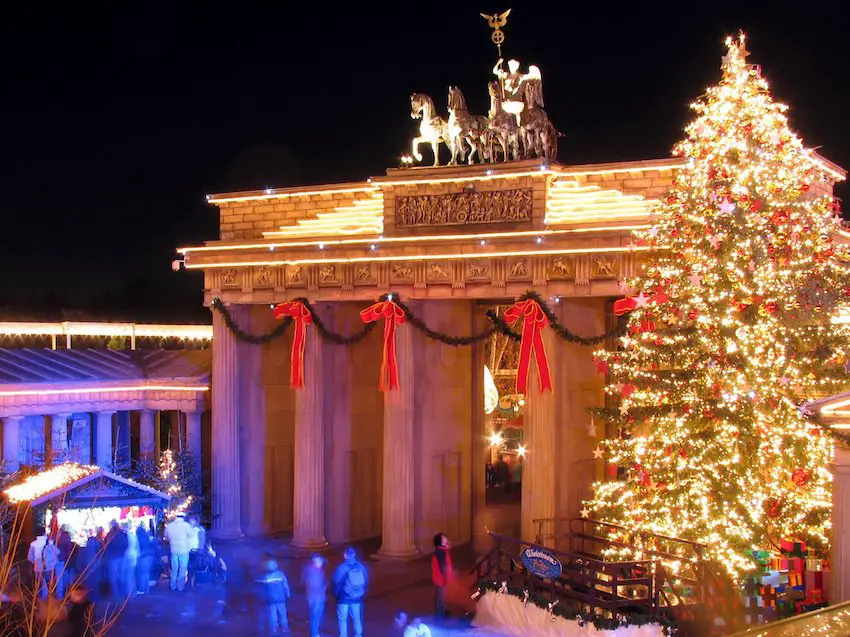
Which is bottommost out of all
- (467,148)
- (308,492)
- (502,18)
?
(308,492)

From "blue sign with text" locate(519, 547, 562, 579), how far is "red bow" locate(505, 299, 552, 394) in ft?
14.4

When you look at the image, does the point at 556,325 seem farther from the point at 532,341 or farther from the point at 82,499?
the point at 82,499

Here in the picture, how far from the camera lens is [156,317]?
4931 cm

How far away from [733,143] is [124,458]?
1862 centimetres

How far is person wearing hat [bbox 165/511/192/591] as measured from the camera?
60.5ft

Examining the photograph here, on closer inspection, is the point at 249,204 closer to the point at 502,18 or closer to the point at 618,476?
the point at 502,18

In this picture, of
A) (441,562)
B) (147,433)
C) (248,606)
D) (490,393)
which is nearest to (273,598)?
(248,606)

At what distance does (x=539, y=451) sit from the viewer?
19.5 metres

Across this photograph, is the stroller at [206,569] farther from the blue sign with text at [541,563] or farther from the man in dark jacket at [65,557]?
the blue sign with text at [541,563]

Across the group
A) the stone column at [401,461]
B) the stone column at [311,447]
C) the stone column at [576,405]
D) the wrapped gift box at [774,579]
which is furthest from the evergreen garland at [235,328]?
the wrapped gift box at [774,579]

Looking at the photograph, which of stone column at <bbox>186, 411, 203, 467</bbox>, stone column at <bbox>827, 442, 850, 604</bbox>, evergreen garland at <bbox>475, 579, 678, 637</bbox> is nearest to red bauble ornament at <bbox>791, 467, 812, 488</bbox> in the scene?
stone column at <bbox>827, 442, 850, 604</bbox>

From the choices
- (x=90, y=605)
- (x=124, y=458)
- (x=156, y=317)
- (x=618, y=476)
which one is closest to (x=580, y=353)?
(x=618, y=476)

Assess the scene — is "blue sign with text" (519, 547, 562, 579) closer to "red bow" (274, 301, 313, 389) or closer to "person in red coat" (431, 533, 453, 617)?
"person in red coat" (431, 533, 453, 617)

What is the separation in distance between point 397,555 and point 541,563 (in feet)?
20.7
